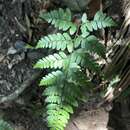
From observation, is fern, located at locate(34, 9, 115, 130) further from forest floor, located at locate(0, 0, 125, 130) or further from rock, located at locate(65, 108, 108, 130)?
forest floor, located at locate(0, 0, 125, 130)

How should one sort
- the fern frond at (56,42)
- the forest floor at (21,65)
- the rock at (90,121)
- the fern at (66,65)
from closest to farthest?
the fern at (66,65), the fern frond at (56,42), the rock at (90,121), the forest floor at (21,65)

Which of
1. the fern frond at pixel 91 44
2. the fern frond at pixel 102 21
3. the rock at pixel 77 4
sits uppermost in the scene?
the rock at pixel 77 4

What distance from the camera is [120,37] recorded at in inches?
97.7

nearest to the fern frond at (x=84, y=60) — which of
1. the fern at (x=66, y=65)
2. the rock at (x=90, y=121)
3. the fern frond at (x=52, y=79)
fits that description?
the fern at (x=66, y=65)

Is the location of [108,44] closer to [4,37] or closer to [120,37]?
[120,37]

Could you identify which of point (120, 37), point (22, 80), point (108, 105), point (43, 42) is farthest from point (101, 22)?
point (22, 80)

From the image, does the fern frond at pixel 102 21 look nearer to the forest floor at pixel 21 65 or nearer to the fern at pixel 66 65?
the fern at pixel 66 65

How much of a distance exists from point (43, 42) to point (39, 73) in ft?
1.67

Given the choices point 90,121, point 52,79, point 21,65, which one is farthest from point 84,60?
point 21,65

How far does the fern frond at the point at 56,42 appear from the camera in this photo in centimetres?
226

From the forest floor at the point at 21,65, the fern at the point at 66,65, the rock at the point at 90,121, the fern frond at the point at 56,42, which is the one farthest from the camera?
the forest floor at the point at 21,65

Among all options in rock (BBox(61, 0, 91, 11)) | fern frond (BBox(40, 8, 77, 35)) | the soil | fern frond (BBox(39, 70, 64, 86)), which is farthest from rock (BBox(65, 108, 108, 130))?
rock (BBox(61, 0, 91, 11))

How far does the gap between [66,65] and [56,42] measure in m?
0.16

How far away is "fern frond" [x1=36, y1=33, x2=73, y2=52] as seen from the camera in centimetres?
226
